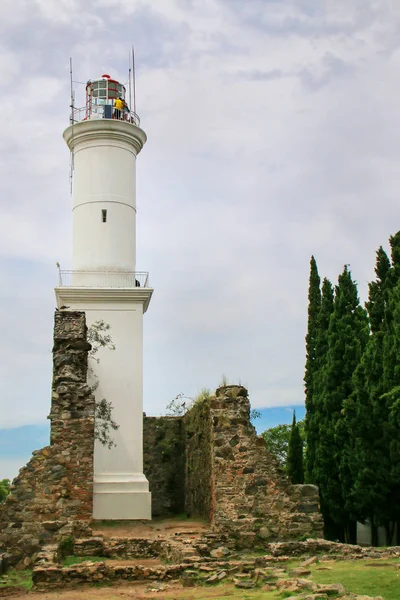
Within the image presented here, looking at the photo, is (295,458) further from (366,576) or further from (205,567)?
(366,576)

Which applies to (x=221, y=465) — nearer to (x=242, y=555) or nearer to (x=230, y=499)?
(x=230, y=499)

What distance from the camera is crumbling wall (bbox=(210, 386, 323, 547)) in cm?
1591

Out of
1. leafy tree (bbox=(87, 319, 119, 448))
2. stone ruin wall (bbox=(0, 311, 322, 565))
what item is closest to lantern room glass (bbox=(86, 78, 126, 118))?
leafy tree (bbox=(87, 319, 119, 448))

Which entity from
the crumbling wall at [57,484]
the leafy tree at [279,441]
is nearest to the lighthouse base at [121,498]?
the crumbling wall at [57,484]

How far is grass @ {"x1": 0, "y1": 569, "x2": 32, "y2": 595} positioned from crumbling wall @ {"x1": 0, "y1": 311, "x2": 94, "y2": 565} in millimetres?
769

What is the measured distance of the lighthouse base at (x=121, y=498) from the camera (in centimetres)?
2122

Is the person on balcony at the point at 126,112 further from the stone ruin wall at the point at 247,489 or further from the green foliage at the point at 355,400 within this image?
the stone ruin wall at the point at 247,489

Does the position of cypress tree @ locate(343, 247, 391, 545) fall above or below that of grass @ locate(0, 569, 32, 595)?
above

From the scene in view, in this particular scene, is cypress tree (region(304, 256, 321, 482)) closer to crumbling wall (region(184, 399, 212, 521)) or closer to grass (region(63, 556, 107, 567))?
crumbling wall (region(184, 399, 212, 521))

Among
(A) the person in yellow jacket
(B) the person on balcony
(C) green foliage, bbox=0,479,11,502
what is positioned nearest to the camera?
(A) the person in yellow jacket

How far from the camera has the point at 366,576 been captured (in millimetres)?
10883

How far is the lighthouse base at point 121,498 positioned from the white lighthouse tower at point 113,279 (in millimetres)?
26

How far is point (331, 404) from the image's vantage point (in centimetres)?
2548

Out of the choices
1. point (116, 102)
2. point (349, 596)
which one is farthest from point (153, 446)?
point (349, 596)
